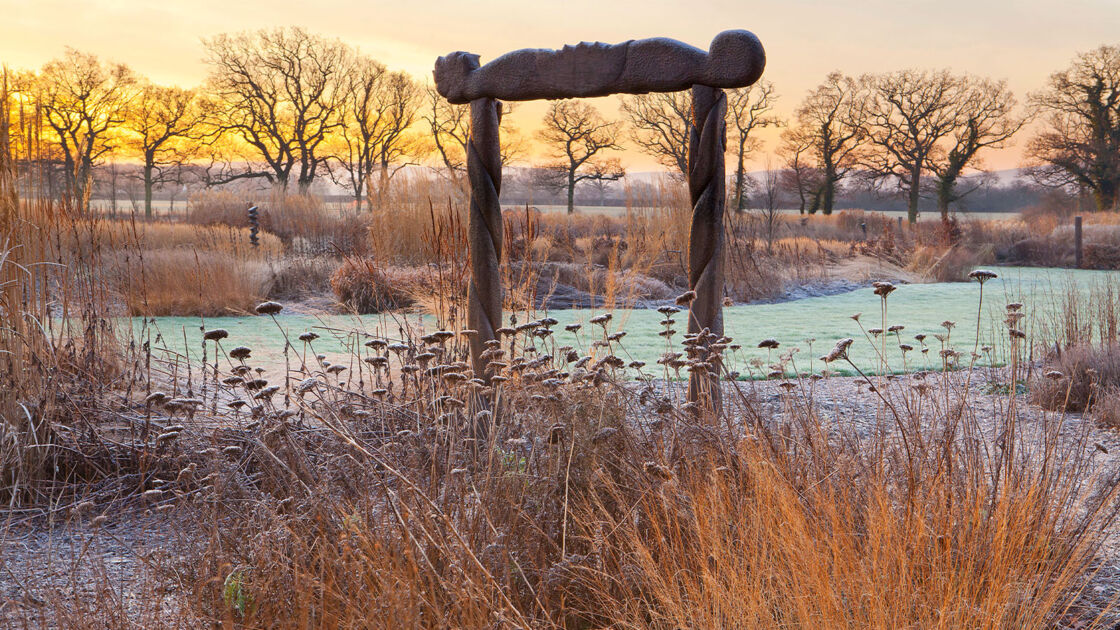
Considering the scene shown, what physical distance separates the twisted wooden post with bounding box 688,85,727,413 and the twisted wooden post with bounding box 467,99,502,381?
900 mm

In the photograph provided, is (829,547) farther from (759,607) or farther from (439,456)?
(439,456)

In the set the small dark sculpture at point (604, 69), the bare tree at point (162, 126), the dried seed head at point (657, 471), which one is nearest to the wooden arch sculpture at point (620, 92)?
the small dark sculpture at point (604, 69)

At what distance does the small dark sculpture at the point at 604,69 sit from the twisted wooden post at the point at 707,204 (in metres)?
0.11

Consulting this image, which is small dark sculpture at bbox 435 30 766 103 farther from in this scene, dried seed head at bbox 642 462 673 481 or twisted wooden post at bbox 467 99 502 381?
dried seed head at bbox 642 462 673 481

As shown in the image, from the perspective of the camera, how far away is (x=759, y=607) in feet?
5.62

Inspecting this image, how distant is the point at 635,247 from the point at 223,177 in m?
27.1

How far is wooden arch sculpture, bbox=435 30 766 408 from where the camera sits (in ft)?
9.68

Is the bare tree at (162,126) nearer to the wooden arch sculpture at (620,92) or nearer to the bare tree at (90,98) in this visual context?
the bare tree at (90,98)

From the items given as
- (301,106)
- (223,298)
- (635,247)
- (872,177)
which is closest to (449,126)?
(301,106)

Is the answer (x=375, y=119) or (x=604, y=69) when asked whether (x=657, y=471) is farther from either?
(x=375, y=119)

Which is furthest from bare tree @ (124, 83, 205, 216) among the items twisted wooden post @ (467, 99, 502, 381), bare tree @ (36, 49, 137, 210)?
twisted wooden post @ (467, 99, 502, 381)

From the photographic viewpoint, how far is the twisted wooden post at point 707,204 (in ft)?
9.91

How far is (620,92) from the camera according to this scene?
10.3 feet

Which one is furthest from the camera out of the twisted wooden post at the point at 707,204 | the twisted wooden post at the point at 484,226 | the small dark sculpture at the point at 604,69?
the twisted wooden post at the point at 484,226
